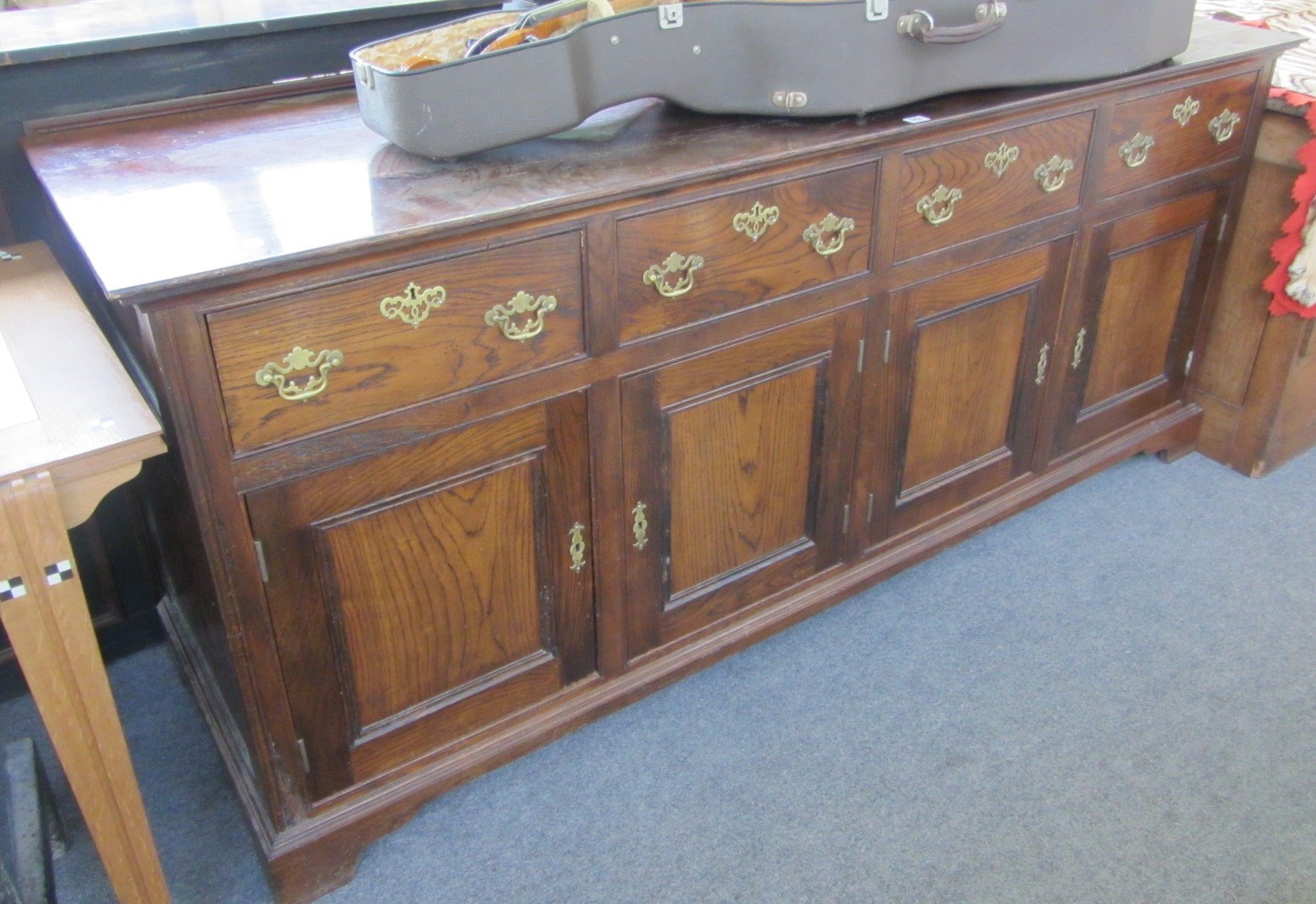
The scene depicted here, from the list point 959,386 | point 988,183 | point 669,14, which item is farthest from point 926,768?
point 669,14

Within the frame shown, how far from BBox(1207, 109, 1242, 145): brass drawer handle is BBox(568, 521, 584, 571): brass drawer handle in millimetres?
1248

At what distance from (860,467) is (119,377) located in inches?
39.9

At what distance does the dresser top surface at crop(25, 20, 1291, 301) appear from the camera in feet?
3.30

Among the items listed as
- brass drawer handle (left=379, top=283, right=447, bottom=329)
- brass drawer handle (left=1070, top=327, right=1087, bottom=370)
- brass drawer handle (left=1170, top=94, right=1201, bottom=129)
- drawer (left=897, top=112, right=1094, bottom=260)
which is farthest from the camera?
brass drawer handle (left=1070, top=327, right=1087, bottom=370)

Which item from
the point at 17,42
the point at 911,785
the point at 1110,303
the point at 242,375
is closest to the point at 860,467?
the point at 911,785

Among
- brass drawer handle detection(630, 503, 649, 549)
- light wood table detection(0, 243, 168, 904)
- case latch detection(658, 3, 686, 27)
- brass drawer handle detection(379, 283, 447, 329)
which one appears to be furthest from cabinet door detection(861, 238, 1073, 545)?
light wood table detection(0, 243, 168, 904)

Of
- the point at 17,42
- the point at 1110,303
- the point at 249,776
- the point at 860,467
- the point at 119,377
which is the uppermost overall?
the point at 17,42

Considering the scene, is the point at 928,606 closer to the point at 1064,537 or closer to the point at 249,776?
the point at 1064,537

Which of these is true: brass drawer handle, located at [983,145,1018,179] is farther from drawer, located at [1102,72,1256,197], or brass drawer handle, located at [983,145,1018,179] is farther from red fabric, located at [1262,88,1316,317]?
red fabric, located at [1262,88,1316,317]

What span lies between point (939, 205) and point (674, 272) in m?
0.44

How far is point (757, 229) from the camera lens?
1310 millimetres

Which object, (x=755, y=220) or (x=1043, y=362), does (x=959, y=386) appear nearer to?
(x=1043, y=362)

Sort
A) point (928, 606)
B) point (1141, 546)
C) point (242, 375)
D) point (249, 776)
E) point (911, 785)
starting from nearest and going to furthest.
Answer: point (242, 375)
point (249, 776)
point (911, 785)
point (928, 606)
point (1141, 546)

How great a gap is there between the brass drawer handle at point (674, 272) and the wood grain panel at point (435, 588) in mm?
258
